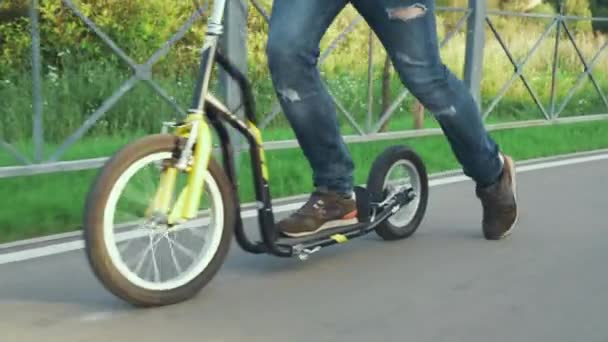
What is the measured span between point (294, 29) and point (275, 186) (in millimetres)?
2151

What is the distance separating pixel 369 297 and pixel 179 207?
75 cm

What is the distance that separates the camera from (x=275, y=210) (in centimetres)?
518

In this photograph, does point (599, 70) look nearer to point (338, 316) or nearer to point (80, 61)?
point (80, 61)

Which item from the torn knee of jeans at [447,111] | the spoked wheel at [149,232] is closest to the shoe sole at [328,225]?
the spoked wheel at [149,232]

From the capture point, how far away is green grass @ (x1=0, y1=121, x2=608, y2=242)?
185 inches

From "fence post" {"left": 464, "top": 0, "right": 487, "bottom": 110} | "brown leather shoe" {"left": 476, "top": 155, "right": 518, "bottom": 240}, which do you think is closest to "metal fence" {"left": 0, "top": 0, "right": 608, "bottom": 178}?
"fence post" {"left": 464, "top": 0, "right": 487, "bottom": 110}

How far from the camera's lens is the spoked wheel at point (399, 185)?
434 cm

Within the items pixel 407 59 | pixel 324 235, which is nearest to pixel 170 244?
pixel 324 235

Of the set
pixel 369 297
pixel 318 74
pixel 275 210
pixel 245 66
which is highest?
pixel 245 66

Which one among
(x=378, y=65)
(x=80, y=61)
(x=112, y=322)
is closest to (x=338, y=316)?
(x=112, y=322)

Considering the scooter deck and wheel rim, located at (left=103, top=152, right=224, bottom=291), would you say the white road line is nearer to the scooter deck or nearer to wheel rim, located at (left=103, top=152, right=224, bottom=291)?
wheel rim, located at (left=103, top=152, right=224, bottom=291)

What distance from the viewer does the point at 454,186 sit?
6012mm

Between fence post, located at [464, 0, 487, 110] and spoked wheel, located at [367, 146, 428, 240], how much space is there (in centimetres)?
338

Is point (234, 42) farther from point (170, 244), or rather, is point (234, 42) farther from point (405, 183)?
point (170, 244)
